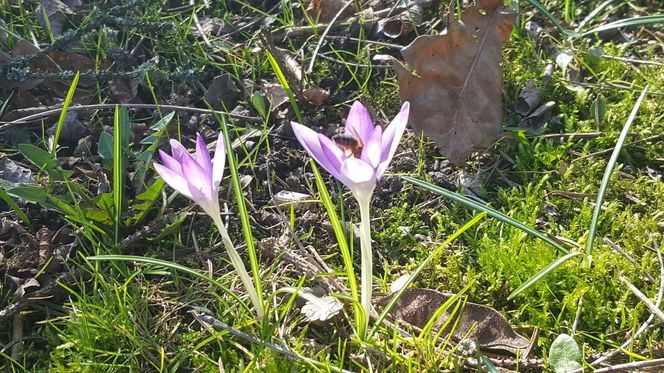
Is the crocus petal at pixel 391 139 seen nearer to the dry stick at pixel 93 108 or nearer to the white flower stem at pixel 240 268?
the white flower stem at pixel 240 268

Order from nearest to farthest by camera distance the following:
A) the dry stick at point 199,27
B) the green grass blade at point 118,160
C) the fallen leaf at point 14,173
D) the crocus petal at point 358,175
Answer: the crocus petal at point 358,175 → the green grass blade at point 118,160 → the fallen leaf at point 14,173 → the dry stick at point 199,27

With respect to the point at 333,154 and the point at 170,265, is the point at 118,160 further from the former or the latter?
the point at 333,154

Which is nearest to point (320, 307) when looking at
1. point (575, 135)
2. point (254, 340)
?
point (254, 340)

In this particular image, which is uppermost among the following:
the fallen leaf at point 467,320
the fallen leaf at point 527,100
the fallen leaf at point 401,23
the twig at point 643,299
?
the fallen leaf at point 401,23

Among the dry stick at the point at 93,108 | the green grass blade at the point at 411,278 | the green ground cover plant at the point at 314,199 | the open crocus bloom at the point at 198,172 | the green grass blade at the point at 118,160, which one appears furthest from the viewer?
the dry stick at the point at 93,108

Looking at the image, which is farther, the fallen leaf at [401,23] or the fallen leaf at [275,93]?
the fallen leaf at [401,23]

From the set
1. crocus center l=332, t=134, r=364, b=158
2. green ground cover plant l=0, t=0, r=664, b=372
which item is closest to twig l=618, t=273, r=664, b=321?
green ground cover plant l=0, t=0, r=664, b=372

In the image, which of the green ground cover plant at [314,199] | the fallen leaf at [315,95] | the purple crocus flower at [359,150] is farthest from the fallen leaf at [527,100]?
the purple crocus flower at [359,150]
